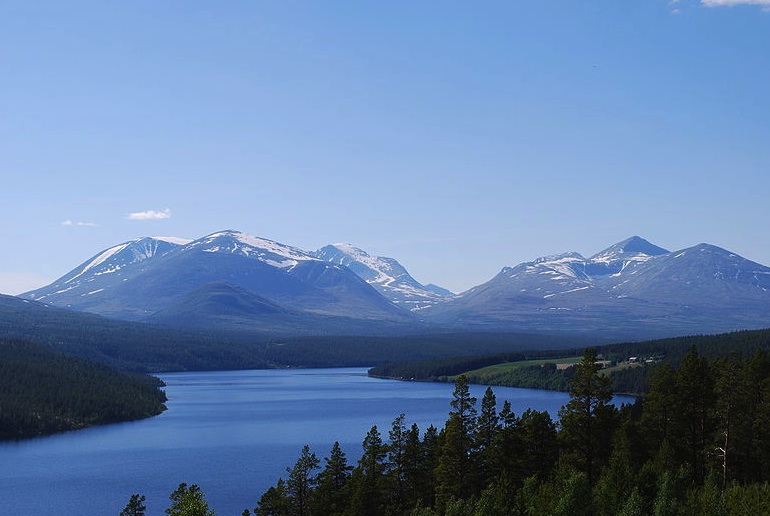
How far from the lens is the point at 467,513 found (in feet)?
192

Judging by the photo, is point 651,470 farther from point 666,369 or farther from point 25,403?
point 25,403

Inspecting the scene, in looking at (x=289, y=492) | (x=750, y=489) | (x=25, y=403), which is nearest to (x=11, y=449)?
(x=25, y=403)

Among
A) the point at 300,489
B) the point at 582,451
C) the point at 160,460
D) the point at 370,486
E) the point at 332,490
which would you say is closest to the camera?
the point at 582,451

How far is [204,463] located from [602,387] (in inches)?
3488

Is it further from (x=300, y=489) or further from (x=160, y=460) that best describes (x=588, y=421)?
(x=160, y=460)

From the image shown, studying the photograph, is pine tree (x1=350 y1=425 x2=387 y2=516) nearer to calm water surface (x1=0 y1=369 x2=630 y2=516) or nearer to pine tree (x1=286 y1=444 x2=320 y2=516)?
pine tree (x1=286 y1=444 x2=320 y2=516)

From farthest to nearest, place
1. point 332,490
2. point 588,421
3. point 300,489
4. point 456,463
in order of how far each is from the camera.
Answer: point 332,490, point 300,489, point 456,463, point 588,421

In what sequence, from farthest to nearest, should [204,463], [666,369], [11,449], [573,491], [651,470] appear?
[11,449] < [204,463] < [666,369] < [651,470] < [573,491]

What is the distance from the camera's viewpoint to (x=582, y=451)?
68938mm

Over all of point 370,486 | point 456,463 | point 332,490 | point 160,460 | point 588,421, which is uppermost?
point 588,421

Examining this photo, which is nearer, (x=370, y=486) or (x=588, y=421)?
(x=588, y=421)

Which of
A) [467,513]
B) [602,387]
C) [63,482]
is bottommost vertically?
[63,482]

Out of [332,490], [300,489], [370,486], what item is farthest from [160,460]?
[370,486]

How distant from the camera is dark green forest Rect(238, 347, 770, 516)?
6588 cm
